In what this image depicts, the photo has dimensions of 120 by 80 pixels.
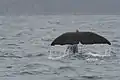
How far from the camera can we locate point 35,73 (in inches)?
842

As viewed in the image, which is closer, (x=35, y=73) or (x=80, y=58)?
(x=35, y=73)

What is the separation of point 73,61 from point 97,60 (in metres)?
1.51

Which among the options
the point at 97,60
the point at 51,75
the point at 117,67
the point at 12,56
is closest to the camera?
the point at 51,75

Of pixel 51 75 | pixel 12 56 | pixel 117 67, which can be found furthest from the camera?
pixel 12 56

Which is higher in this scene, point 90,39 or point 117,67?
point 90,39

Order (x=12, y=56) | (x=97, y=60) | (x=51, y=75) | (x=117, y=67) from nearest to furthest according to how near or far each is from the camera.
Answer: (x=51, y=75)
(x=117, y=67)
(x=97, y=60)
(x=12, y=56)

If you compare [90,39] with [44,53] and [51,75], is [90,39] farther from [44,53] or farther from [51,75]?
[44,53]

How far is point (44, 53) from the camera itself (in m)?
29.9

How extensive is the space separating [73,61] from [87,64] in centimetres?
112

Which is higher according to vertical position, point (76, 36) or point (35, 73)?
point (76, 36)

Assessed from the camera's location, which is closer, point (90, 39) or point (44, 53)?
point (90, 39)

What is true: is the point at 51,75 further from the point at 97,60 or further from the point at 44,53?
the point at 44,53

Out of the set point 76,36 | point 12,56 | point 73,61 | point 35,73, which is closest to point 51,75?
point 35,73

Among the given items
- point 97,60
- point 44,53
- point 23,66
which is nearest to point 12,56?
point 44,53
